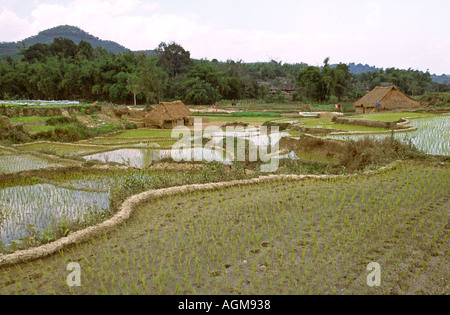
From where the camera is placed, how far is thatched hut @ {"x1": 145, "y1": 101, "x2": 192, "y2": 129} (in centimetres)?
2130

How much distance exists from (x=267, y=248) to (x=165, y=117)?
18.4 metres

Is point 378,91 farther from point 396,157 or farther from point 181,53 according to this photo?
point 181,53

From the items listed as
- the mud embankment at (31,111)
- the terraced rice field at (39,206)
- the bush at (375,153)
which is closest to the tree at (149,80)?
the mud embankment at (31,111)

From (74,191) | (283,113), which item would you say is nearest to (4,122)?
(74,191)

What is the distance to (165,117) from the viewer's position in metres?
21.2

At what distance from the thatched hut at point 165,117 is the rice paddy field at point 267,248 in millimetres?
16214

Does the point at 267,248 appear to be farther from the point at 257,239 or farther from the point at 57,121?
the point at 57,121

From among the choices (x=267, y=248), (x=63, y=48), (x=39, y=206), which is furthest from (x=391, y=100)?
(x=63, y=48)

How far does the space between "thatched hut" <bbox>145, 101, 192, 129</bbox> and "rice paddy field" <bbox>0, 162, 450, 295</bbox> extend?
16.2 m

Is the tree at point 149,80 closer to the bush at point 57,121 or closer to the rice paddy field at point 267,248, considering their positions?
the bush at point 57,121

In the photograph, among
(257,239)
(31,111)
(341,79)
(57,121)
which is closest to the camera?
(257,239)

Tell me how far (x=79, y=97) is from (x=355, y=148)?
40.4 meters

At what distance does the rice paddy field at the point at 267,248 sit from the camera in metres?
3.08
